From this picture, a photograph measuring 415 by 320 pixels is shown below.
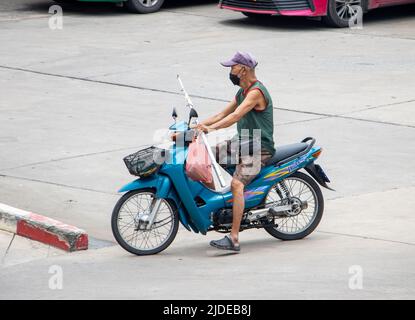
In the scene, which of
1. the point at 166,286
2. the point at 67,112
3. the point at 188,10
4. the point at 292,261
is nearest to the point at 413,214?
the point at 292,261

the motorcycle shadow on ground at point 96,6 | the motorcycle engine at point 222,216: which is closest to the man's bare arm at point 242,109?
the motorcycle engine at point 222,216

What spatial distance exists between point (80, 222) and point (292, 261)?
2405mm

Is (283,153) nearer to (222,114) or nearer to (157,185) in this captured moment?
(222,114)

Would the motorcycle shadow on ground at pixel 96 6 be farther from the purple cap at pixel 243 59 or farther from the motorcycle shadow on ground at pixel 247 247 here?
the purple cap at pixel 243 59

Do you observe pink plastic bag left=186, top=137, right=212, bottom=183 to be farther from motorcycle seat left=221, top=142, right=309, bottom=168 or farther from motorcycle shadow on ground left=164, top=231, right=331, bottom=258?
motorcycle shadow on ground left=164, top=231, right=331, bottom=258

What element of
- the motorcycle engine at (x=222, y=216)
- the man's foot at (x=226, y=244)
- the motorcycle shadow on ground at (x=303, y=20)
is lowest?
the motorcycle shadow on ground at (x=303, y=20)

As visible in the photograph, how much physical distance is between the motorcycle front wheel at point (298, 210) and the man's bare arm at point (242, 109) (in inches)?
30.3

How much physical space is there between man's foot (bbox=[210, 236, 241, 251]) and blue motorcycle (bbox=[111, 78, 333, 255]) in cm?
15

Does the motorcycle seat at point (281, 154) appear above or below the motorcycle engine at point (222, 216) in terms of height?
above

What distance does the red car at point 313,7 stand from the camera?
1859 cm

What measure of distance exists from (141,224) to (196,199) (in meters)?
0.50

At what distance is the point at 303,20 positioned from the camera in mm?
20172

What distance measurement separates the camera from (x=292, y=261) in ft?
28.8
